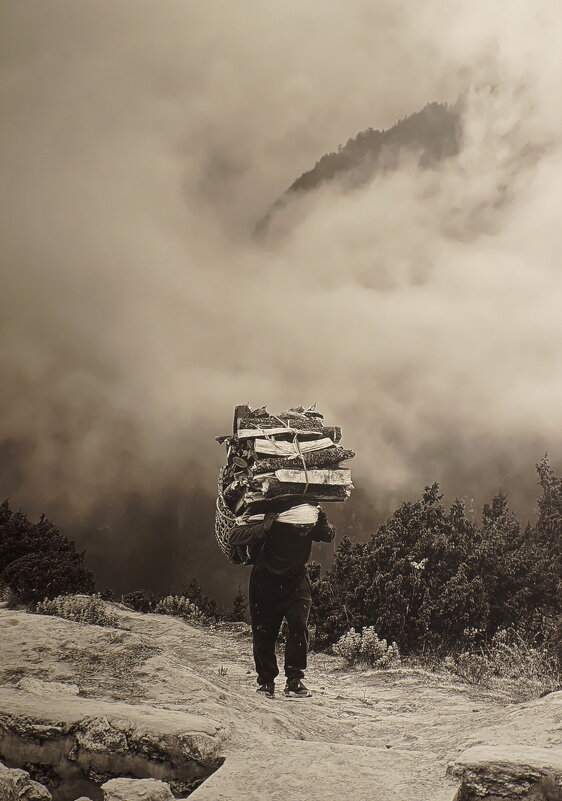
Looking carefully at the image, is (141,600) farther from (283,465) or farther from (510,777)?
(510,777)

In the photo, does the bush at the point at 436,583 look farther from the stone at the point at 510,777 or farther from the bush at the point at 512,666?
the stone at the point at 510,777

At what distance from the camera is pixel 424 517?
307 inches

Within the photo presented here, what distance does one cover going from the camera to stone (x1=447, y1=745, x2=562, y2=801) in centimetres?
253

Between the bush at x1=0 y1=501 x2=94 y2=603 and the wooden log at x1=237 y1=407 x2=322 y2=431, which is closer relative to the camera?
the wooden log at x1=237 y1=407 x2=322 y2=431

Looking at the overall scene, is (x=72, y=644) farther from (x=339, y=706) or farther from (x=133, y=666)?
(x=339, y=706)

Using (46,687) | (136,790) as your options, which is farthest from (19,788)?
(46,687)

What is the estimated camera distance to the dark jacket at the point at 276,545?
471 cm

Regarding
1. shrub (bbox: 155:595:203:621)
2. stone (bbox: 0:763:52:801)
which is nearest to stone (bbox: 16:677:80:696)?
stone (bbox: 0:763:52:801)

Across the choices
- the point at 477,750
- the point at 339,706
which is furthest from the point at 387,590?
the point at 477,750

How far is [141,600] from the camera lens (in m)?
8.80

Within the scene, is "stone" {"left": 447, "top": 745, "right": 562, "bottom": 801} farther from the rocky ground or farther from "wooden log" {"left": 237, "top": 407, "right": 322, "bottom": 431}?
"wooden log" {"left": 237, "top": 407, "right": 322, "bottom": 431}

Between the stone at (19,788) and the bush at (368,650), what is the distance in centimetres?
394

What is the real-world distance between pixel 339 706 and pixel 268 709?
33.1 inches

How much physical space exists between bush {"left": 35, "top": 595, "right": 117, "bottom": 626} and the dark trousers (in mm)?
2426
